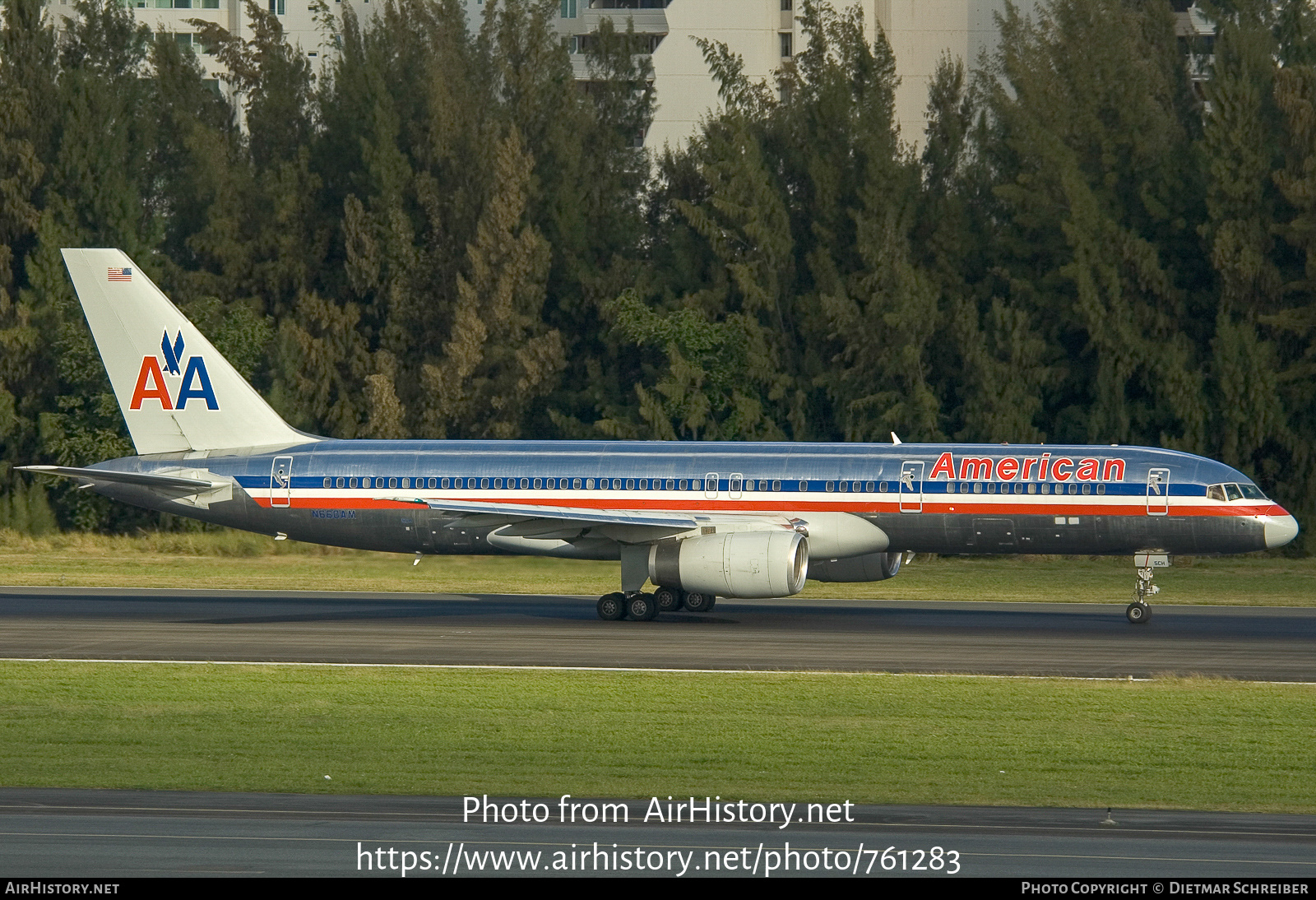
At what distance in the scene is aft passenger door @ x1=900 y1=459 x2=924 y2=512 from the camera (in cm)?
3422

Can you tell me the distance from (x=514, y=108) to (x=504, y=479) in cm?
3360

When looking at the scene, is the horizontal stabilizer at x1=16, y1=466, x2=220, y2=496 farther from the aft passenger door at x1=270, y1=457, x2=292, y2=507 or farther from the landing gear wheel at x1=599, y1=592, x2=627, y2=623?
the landing gear wheel at x1=599, y1=592, x2=627, y2=623

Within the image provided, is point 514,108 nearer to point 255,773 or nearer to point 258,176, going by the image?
point 258,176

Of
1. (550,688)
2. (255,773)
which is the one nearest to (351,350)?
(550,688)

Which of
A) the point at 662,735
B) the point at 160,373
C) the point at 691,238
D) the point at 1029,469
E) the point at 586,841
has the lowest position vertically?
the point at 662,735

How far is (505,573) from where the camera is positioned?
42.1m

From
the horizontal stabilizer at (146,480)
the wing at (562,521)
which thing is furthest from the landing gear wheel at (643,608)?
the horizontal stabilizer at (146,480)

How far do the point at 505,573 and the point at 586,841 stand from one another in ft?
92.7

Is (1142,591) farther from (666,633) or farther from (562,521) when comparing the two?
(562,521)

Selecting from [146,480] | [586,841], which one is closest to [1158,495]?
[146,480]

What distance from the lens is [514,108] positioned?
6644cm

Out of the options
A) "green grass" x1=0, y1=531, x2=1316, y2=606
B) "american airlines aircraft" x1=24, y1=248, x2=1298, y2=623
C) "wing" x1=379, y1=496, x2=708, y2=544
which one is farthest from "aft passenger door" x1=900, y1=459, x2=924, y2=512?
"green grass" x1=0, y1=531, x2=1316, y2=606

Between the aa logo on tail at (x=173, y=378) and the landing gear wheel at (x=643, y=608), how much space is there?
10.8m

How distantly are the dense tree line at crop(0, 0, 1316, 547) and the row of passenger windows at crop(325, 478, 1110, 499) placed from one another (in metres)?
22.6
